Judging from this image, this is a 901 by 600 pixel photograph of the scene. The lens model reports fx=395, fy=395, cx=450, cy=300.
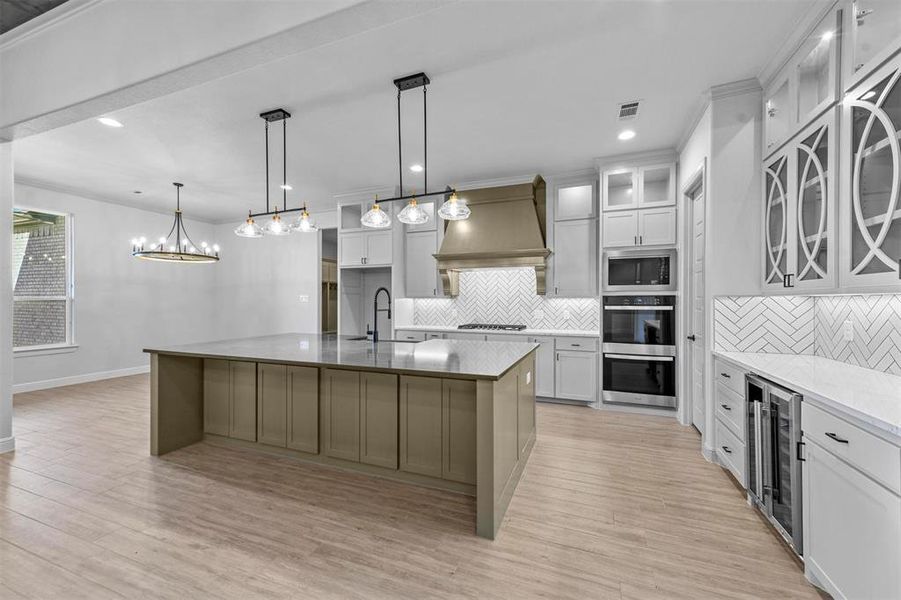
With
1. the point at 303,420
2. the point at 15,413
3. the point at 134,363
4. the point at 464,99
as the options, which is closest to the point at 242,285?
the point at 134,363

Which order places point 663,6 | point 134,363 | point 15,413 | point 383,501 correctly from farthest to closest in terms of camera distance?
point 134,363 → point 15,413 → point 383,501 → point 663,6

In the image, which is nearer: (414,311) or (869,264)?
(869,264)

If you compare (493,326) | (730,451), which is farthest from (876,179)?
(493,326)

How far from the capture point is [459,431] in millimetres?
2607

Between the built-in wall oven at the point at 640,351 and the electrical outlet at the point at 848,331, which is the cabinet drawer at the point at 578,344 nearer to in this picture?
the built-in wall oven at the point at 640,351

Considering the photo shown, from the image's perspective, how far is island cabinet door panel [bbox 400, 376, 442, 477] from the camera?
2668 mm

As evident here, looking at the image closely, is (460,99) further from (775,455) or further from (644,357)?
(644,357)

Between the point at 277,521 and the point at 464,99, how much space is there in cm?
323

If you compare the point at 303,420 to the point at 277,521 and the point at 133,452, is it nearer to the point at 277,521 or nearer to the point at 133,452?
the point at 277,521

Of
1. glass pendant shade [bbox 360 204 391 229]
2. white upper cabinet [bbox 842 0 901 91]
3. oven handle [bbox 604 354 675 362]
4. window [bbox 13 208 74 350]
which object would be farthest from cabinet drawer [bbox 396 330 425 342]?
window [bbox 13 208 74 350]

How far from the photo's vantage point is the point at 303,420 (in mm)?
3096

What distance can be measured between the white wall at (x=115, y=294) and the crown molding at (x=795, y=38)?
8.45 meters

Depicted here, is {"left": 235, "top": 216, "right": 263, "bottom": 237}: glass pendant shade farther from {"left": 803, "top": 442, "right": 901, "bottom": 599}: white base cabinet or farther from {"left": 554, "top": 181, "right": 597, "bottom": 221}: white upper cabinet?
{"left": 803, "top": 442, "right": 901, "bottom": 599}: white base cabinet

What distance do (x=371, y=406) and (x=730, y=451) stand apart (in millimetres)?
2541
